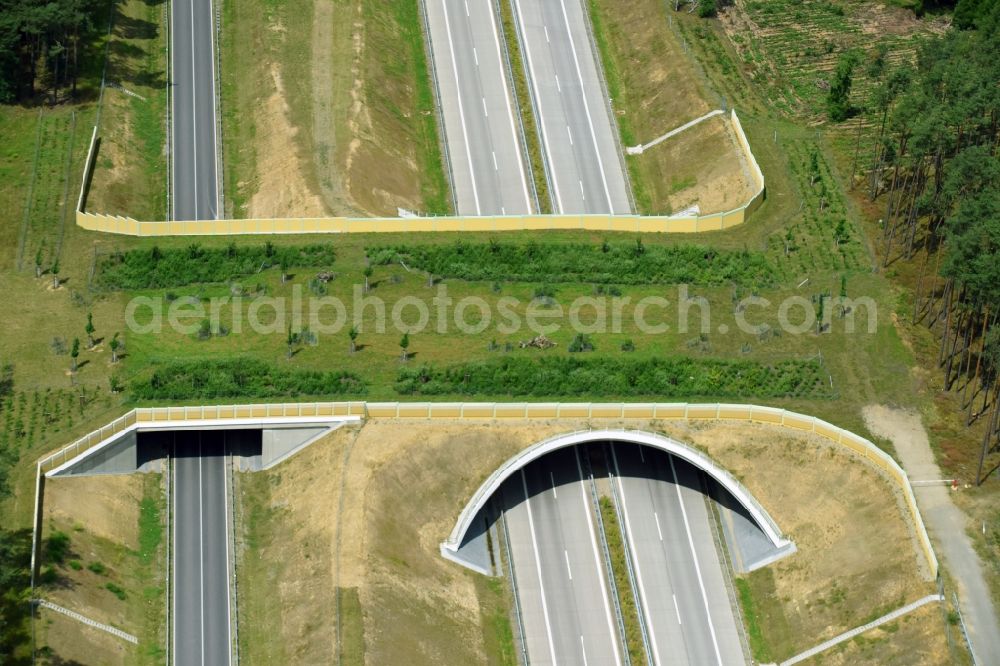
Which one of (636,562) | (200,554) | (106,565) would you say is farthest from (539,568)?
(106,565)

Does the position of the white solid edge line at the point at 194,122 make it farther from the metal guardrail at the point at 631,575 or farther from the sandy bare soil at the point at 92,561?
the metal guardrail at the point at 631,575

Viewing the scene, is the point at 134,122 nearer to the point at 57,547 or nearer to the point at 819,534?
the point at 57,547

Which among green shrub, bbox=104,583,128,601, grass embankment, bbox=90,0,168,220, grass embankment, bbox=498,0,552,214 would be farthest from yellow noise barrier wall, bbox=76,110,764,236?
green shrub, bbox=104,583,128,601

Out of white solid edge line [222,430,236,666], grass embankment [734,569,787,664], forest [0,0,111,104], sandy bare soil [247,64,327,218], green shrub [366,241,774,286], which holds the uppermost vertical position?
forest [0,0,111,104]

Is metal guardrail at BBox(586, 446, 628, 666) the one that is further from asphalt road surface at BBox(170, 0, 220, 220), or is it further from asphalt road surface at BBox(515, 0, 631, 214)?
asphalt road surface at BBox(170, 0, 220, 220)

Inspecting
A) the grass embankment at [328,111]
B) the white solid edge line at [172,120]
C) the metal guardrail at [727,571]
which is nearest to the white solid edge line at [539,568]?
the metal guardrail at [727,571]
